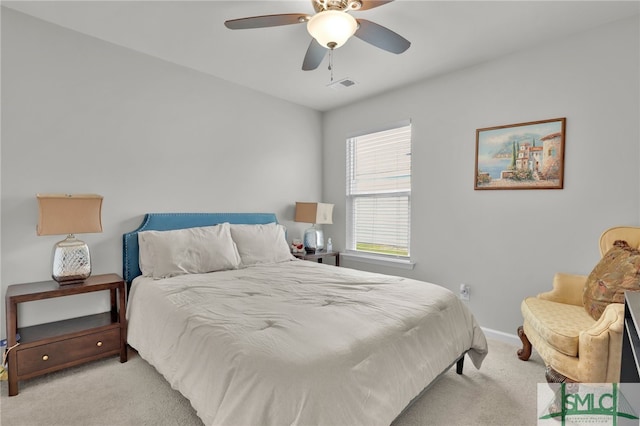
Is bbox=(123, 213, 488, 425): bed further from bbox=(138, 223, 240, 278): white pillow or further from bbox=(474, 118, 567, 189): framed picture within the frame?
bbox=(474, 118, 567, 189): framed picture

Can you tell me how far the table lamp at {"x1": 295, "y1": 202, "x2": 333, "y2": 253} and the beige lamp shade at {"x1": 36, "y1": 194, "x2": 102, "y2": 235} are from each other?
2.16 metres

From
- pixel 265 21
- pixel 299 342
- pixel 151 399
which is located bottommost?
Result: pixel 151 399

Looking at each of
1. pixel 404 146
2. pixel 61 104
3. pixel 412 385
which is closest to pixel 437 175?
pixel 404 146

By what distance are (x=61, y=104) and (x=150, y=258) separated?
1395mm

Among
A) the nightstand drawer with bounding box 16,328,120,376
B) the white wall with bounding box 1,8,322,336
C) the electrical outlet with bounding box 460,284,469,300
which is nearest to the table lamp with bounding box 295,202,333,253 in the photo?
the white wall with bounding box 1,8,322,336

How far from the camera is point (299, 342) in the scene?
135 centimetres

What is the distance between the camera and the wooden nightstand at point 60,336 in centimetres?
197

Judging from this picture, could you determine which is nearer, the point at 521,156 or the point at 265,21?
the point at 265,21

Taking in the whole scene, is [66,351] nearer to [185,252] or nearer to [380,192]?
[185,252]

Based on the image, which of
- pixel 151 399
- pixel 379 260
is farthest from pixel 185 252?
pixel 379 260

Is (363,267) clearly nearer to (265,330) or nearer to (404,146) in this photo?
(404,146)

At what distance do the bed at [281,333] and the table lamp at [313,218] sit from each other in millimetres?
1014

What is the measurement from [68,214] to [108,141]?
0.77 metres

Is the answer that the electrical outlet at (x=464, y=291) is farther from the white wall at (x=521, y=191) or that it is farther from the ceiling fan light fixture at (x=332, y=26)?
the ceiling fan light fixture at (x=332, y=26)
